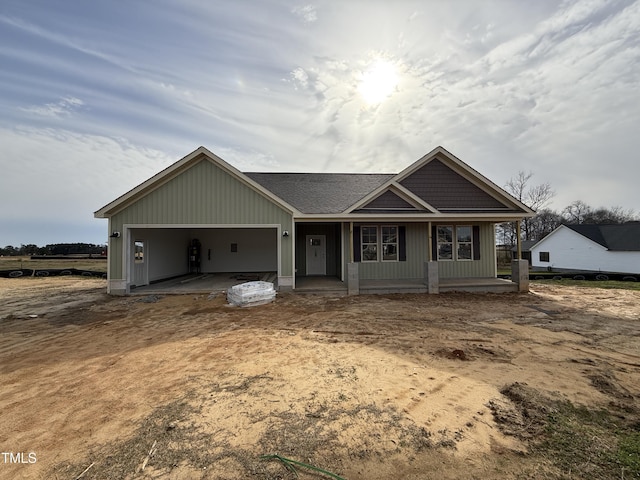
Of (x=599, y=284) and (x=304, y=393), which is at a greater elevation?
(x=304, y=393)

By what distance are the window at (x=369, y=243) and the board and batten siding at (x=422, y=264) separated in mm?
225

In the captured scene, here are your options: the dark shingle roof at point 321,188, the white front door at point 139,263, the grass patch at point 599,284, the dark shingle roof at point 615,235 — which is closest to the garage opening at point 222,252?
the white front door at point 139,263

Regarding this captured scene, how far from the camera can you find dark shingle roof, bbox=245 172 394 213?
11.5m

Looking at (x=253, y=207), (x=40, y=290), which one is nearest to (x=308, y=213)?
(x=253, y=207)

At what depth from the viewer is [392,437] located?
2.62 meters

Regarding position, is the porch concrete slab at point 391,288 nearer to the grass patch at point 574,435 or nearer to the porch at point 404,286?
the porch at point 404,286

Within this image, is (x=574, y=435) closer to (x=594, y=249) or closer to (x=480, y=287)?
(x=480, y=287)

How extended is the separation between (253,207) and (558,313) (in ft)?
32.3

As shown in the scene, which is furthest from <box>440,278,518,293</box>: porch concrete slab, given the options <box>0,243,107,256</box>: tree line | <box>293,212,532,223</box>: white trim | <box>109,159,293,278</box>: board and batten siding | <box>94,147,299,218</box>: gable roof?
<box>0,243,107,256</box>: tree line

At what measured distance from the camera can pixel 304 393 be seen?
3396 mm

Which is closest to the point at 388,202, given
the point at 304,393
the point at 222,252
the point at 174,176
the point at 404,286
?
the point at 404,286

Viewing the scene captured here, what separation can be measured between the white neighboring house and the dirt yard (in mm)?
24825

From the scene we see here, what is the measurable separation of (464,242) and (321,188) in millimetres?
6729

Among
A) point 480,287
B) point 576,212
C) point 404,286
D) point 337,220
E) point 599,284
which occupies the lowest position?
point 599,284
